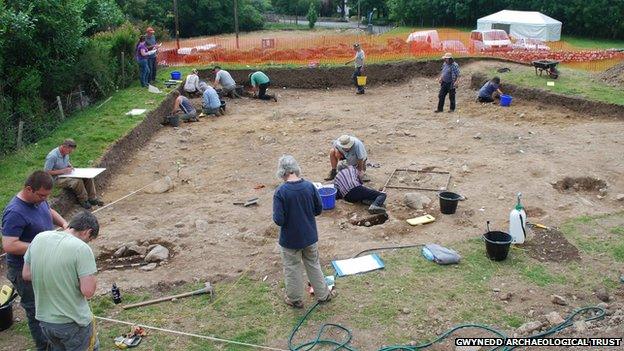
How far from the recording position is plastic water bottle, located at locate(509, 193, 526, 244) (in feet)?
26.3

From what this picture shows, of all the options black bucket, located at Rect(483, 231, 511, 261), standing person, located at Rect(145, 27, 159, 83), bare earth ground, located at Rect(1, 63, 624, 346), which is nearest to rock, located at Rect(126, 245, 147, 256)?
bare earth ground, located at Rect(1, 63, 624, 346)

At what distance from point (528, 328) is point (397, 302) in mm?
1495

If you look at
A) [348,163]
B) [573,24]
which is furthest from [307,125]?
[573,24]

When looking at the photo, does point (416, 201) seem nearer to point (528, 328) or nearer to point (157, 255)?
point (528, 328)

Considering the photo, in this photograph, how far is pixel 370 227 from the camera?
9.03 meters

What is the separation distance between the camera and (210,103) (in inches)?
696

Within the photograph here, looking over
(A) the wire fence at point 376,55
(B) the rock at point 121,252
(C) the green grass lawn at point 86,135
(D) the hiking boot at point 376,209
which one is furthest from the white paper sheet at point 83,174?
(A) the wire fence at point 376,55

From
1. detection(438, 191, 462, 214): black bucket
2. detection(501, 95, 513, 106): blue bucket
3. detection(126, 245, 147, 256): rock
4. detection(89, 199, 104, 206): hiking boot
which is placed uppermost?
detection(501, 95, 513, 106): blue bucket

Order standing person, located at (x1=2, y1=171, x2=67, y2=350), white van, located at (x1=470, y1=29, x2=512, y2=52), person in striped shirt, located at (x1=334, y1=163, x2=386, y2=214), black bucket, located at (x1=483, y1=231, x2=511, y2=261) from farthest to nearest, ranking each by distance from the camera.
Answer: white van, located at (x1=470, y1=29, x2=512, y2=52), person in striped shirt, located at (x1=334, y1=163, x2=386, y2=214), black bucket, located at (x1=483, y1=231, x2=511, y2=261), standing person, located at (x1=2, y1=171, x2=67, y2=350)

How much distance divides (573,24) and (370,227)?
4528 centimetres

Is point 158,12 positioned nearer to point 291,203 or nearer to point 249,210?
point 249,210

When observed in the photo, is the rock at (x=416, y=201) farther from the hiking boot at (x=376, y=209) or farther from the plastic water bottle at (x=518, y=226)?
the plastic water bottle at (x=518, y=226)

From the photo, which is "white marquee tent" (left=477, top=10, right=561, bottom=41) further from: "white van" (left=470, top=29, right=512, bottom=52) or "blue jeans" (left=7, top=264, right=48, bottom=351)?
"blue jeans" (left=7, top=264, right=48, bottom=351)

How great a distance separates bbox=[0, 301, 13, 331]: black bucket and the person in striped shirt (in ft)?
18.0
